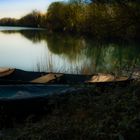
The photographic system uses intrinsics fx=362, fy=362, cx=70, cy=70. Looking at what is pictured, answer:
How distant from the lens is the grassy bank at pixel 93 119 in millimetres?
4301

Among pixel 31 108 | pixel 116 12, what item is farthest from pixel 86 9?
pixel 31 108

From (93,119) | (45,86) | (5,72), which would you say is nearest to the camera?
(93,119)

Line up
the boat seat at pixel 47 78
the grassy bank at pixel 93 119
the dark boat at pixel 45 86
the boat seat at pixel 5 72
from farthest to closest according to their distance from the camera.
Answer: the boat seat at pixel 5 72 → the boat seat at pixel 47 78 → the dark boat at pixel 45 86 → the grassy bank at pixel 93 119

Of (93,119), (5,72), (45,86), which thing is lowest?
(5,72)

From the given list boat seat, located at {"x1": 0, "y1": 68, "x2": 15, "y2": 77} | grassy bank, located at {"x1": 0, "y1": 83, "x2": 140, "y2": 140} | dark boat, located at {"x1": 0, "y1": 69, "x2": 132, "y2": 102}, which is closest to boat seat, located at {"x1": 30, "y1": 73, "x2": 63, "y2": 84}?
dark boat, located at {"x1": 0, "y1": 69, "x2": 132, "y2": 102}

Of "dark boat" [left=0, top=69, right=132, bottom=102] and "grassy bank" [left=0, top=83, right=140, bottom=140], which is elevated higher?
"grassy bank" [left=0, top=83, right=140, bottom=140]

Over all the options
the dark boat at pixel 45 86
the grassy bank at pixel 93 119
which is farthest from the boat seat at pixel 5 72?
the grassy bank at pixel 93 119

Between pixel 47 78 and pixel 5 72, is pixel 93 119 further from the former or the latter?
pixel 5 72

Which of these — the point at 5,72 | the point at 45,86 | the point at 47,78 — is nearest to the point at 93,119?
the point at 45,86

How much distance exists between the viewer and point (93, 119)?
4898mm

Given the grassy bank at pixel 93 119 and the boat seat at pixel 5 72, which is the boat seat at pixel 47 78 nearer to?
the boat seat at pixel 5 72

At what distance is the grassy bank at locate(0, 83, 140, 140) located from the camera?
4301 millimetres

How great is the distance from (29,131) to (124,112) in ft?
4.23

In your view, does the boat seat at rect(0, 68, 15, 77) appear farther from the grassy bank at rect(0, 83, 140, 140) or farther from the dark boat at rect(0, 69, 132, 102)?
the grassy bank at rect(0, 83, 140, 140)
